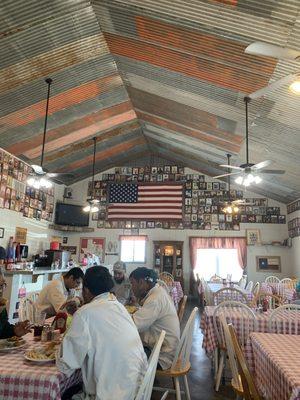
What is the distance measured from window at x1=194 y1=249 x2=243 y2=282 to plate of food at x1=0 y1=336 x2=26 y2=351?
32.4ft

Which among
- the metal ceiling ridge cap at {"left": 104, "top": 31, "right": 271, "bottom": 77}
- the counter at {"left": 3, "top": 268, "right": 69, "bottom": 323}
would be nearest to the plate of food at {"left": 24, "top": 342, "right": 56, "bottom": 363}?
the counter at {"left": 3, "top": 268, "right": 69, "bottom": 323}

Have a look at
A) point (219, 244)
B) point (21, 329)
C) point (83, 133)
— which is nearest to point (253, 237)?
point (219, 244)

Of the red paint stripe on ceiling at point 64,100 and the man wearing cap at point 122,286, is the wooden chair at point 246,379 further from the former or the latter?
the red paint stripe on ceiling at point 64,100

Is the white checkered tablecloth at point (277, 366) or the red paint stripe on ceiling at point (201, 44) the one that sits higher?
the red paint stripe on ceiling at point (201, 44)

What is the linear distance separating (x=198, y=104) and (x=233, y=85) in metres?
1.38

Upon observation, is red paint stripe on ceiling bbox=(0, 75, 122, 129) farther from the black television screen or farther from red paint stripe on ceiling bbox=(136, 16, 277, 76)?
the black television screen

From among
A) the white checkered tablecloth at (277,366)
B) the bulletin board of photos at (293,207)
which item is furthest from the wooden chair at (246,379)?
the bulletin board of photos at (293,207)

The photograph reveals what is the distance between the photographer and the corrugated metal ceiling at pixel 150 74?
409cm

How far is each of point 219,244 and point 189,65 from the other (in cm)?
789

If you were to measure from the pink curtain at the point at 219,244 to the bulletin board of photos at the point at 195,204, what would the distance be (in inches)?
16.4

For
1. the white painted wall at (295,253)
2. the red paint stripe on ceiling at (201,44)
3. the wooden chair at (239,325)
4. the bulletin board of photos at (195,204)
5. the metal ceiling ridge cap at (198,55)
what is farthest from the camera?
the bulletin board of photos at (195,204)

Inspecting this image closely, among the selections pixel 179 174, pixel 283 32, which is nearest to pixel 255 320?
pixel 283 32

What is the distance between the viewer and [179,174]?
12.6 meters

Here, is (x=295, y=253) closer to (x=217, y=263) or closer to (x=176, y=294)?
(x=217, y=263)
